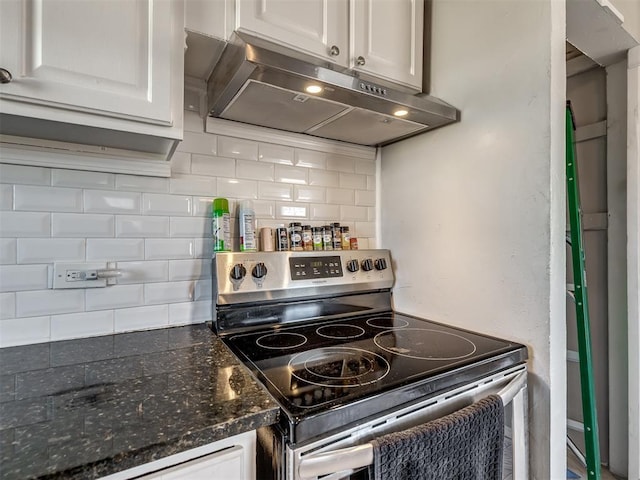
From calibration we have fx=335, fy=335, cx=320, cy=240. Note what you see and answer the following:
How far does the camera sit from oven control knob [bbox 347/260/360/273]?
1.41m

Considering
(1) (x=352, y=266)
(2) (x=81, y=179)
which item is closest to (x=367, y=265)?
(1) (x=352, y=266)

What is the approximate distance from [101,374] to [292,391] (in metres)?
0.46

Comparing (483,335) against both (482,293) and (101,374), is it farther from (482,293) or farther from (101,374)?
(101,374)

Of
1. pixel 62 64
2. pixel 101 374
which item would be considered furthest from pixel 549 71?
pixel 101 374

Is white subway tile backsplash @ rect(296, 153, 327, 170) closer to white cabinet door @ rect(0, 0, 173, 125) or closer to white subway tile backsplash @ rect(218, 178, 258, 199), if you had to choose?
white subway tile backsplash @ rect(218, 178, 258, 199)

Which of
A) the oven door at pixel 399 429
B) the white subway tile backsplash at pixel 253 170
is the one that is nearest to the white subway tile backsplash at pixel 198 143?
the white subway tile backsplash at pixel 253 170

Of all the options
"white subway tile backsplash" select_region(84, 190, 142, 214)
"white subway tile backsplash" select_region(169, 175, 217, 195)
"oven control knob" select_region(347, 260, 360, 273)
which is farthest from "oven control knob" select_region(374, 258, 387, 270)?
"white subway tile backsplash" select_region(84, 190, 142, 214)

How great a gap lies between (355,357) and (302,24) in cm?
103

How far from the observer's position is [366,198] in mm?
1630

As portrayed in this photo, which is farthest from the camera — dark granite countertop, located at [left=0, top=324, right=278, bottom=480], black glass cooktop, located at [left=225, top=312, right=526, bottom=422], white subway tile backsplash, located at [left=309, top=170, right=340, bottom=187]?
white subway tile backsplash, located at [left=309, top=170, right=340, bottom=187]

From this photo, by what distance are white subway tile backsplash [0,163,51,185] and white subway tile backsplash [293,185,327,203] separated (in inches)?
32.7

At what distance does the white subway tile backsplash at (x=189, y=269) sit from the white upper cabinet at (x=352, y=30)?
2.51ft

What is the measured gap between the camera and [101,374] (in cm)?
78

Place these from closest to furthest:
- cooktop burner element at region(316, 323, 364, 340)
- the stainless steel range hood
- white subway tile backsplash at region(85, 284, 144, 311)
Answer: the stainless steel range hood → white subway tile backsplash at region(85, 284, 144, 311) → cooktop burner element at region(316, 323, 364, 340)
